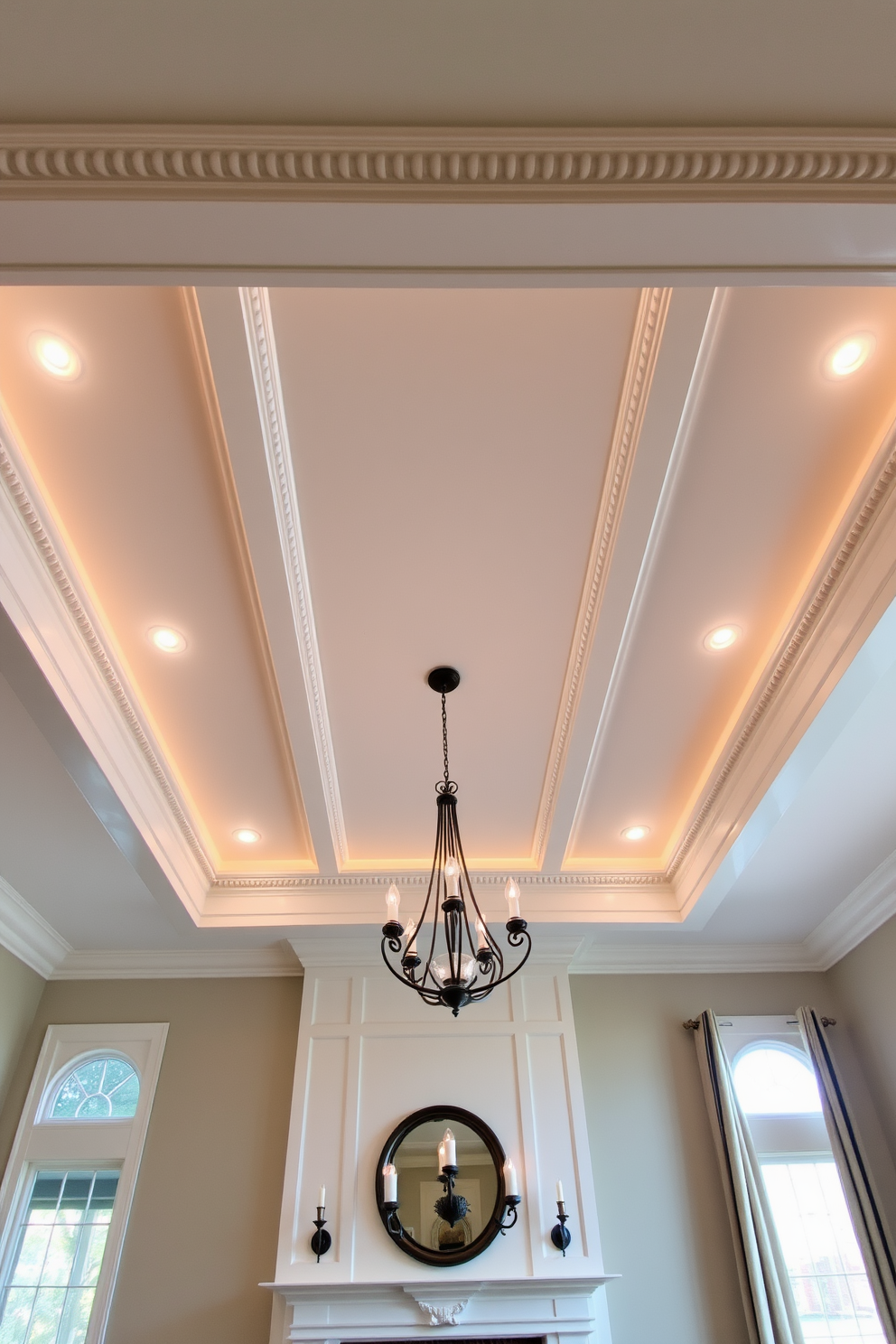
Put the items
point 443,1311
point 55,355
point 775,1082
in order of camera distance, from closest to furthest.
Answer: point 55,355 < point 443,1311 < point 775,1082

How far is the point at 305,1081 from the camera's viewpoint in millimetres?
4531

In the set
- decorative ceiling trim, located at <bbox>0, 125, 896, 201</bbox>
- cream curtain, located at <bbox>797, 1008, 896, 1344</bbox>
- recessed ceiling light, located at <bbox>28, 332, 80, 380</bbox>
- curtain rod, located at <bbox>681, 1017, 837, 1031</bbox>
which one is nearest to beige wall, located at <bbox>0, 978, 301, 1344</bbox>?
curtain rod, located at <bbox>681, 1017, 837, 1031</bbox>

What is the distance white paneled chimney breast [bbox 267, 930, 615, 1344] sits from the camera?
3969 millimetres

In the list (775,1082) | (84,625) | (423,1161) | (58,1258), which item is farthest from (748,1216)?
(84,625)

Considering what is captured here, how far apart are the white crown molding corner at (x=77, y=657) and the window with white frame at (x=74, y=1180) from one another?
137 centimetres

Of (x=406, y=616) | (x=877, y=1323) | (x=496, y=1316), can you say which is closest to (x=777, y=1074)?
(x=877, y=1323)

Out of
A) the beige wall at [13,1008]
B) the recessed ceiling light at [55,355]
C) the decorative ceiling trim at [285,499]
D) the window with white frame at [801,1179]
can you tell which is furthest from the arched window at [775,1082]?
the recessed ceiling light at [55,355]

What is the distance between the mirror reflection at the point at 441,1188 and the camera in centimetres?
415

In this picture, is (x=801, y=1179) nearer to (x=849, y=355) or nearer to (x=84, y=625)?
(x=849, y=355)

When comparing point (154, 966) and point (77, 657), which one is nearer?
point (77, 657)

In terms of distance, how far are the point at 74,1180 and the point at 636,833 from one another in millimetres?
3383

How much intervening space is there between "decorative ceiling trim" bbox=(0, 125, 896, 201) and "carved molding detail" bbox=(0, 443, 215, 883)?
39.7 inches

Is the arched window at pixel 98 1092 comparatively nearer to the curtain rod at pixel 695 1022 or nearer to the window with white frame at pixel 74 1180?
the window with white frame at pixel 74 1180

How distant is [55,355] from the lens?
2.29 metres
